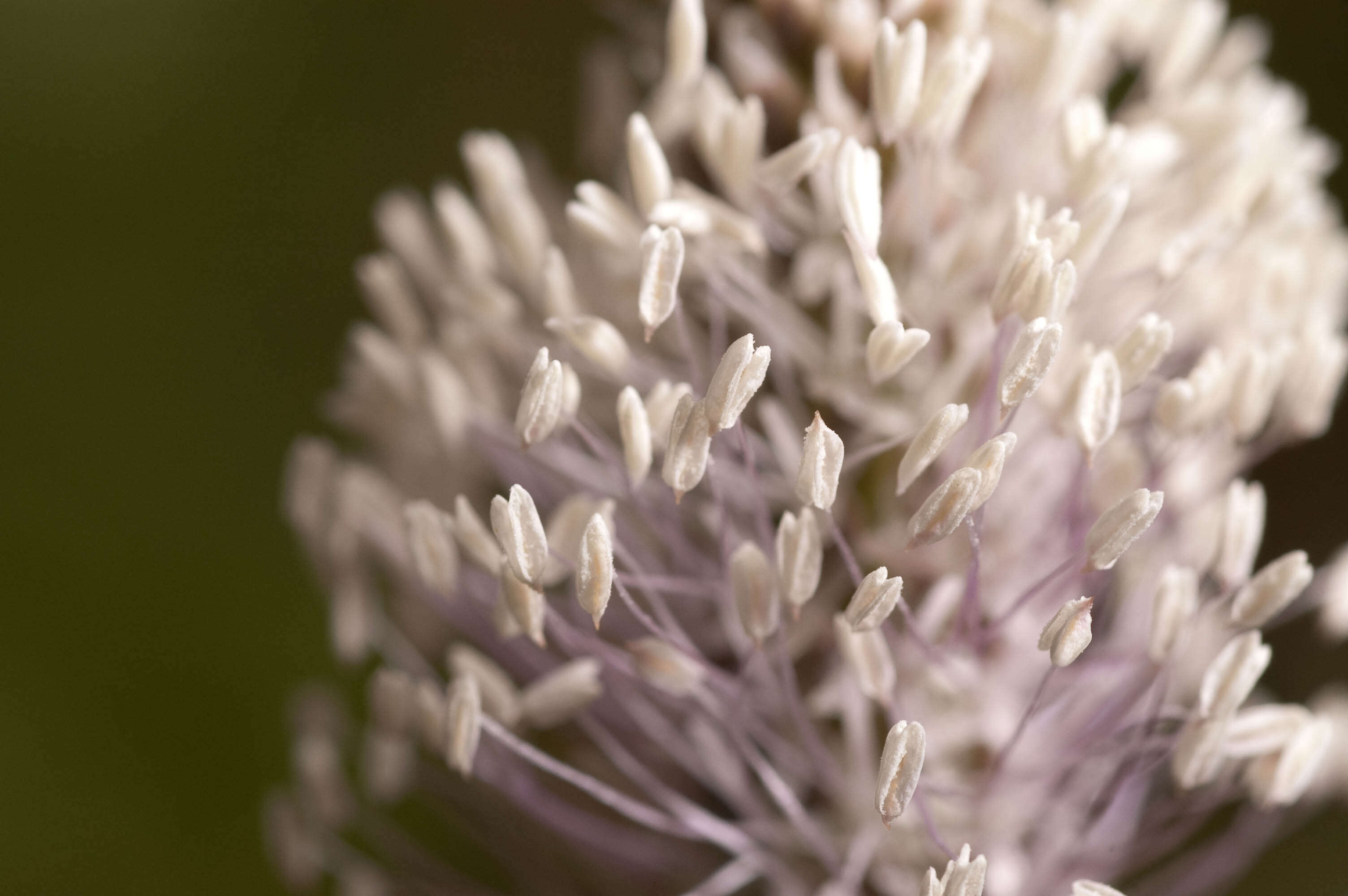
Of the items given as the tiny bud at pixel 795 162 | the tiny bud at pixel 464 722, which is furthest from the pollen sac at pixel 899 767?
the tiny bud at pixel 795 162

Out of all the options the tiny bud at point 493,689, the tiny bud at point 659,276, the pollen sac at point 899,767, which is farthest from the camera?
the tiny bud at point 493,689

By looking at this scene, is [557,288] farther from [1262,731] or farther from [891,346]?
[1262,731]

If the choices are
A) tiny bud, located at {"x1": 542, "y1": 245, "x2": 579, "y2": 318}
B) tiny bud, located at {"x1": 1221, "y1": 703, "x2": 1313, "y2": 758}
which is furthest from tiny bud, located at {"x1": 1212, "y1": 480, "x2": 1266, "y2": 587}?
tiny bud, located at {"x1": 542, "y1": 245, "x2": 579, "y2": 318}

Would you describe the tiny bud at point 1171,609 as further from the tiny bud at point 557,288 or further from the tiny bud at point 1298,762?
the tiny bud at point 557,288

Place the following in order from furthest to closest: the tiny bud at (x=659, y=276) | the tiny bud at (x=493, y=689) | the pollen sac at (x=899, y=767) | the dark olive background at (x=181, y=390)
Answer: the dark olive background at (x=181, y=390)
the tiny bud at (x=493, y=689)
the tiny bud at (x=659, y=276)
the pollen sac at (x=899, y=767)

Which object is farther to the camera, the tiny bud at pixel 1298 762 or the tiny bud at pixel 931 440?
the tiny bud at pixel 1298 762

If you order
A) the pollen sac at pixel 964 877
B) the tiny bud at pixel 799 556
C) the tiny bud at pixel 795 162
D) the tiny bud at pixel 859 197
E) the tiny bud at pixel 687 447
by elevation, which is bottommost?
the pollen sac at pixel 964 877

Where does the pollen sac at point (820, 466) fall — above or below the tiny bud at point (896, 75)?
below

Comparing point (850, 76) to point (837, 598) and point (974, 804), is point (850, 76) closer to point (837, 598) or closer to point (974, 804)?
point (837, 598)

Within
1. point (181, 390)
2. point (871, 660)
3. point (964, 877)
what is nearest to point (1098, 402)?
point (871, 660)
